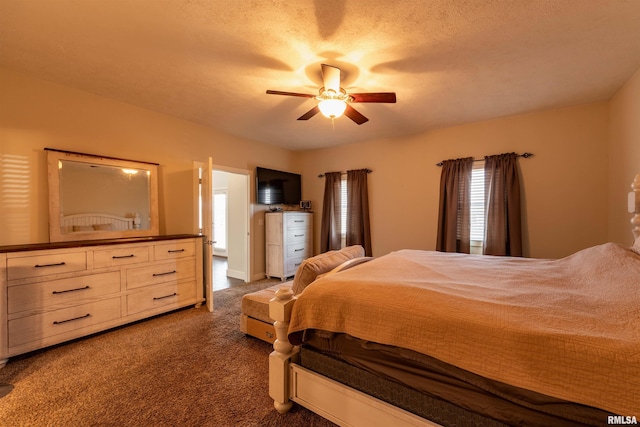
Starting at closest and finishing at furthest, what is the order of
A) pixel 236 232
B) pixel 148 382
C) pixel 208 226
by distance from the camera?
1. pixel 148 382
2. pixel 208 226
3. pixel 236 232

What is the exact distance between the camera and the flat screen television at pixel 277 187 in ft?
15.2

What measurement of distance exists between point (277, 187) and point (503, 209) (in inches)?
145

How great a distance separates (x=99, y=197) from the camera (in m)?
2.88

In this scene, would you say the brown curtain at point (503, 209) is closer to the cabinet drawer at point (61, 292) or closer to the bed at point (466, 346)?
the bed at point (466, 346)

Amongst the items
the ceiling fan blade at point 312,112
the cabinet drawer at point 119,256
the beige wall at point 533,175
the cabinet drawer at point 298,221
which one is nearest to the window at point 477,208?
the beige wall at point 533,175

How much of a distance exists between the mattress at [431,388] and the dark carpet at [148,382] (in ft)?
1.43

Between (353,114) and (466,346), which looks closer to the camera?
(466,346)

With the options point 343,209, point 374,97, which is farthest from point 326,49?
Result: point 343,209

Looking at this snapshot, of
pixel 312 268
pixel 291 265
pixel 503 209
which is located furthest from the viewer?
pixel 291 265

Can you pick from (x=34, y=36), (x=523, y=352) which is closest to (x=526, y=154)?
(x=523, y=352)

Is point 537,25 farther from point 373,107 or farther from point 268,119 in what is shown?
point 268,119

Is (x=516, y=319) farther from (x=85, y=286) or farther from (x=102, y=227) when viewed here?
(x=102, y=227)

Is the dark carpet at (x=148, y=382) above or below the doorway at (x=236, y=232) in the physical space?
below

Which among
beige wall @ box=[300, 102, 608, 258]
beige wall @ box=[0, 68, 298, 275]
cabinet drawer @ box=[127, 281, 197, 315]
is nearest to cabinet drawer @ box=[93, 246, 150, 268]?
cabinet drawer @ box=[127, 281, 197, 315]
